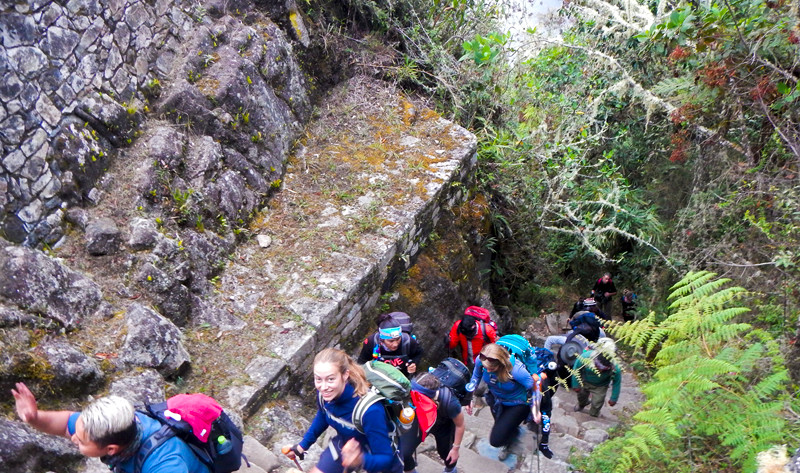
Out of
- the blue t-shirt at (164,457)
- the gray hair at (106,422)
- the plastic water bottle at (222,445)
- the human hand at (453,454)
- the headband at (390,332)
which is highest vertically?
the gray hair at (106,422)

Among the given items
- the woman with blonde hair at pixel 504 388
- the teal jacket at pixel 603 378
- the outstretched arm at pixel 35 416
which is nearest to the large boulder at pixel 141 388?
the outstretched arm at pixel 35 416

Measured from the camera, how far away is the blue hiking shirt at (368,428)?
286 cm

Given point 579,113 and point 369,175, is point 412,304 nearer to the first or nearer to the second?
point 369,175

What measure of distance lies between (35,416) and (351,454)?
67.2 inches

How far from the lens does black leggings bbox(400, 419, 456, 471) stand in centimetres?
357

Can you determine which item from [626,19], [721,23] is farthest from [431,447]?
[626,19]

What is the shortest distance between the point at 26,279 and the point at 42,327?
426 millimetres

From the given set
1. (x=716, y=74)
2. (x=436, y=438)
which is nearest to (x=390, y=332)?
(x=436, y=438)

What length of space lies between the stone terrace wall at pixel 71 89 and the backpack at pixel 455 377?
3.83m

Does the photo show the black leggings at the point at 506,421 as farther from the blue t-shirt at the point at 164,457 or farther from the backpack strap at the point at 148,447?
the backpack strap at the point at 148,447

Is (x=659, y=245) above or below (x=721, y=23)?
below

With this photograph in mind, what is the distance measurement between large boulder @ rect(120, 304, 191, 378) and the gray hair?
6.26 ft

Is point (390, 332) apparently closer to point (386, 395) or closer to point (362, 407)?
point (386, 395)

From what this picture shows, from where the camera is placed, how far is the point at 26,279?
387cm
